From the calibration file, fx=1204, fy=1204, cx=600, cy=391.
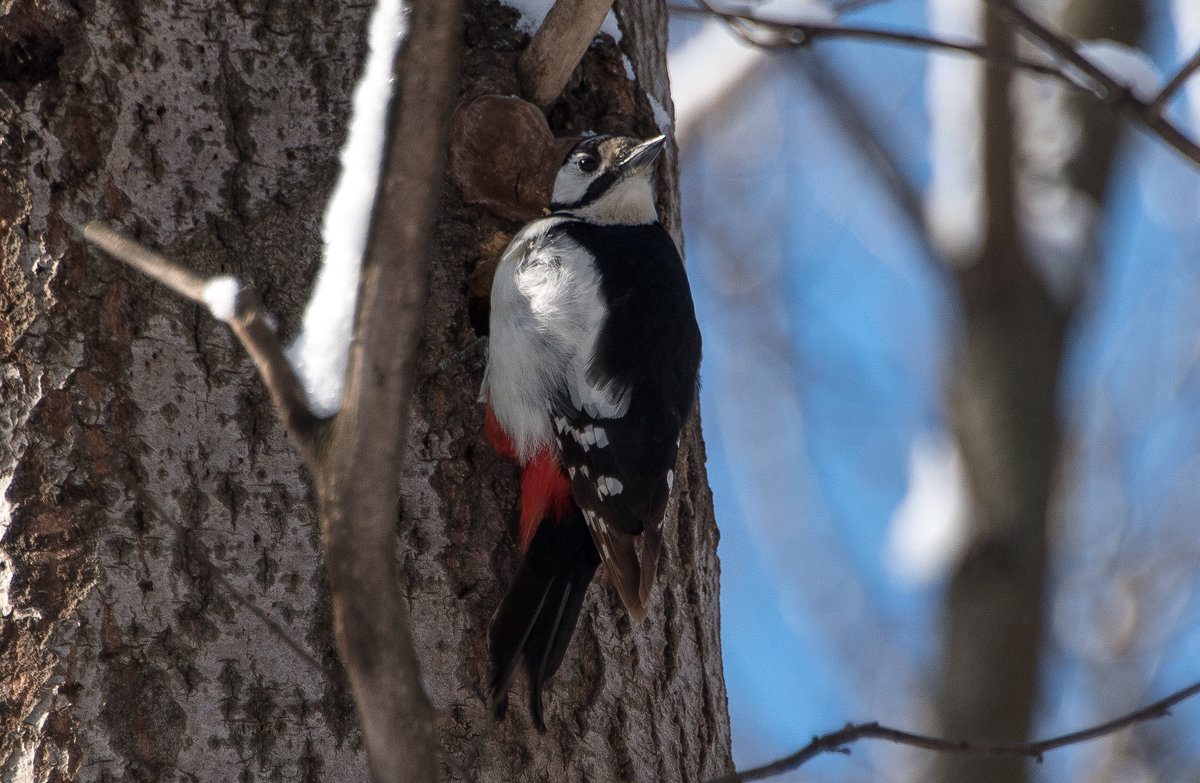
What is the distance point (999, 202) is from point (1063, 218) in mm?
507

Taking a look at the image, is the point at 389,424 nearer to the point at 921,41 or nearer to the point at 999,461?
the point at 921,41

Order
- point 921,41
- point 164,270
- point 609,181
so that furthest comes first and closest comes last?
point 609,181, point 921,41, point 164,270

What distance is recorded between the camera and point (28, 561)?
6.29 ft

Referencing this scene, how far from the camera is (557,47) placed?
8.41 feet

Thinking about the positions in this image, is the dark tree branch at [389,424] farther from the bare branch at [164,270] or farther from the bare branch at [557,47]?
the bare branch at [557,47]

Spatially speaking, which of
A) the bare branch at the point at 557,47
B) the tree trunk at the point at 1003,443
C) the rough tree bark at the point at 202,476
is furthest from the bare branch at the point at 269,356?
the tree trunk at the point at 1003,443

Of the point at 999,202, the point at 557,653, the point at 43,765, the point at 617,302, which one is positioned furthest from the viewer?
the point at 999,202

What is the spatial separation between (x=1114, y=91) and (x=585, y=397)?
4.48 ft

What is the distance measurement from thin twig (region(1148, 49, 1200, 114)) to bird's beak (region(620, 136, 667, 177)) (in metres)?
1.38

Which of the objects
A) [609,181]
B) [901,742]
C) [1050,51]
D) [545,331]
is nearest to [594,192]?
[609,181]

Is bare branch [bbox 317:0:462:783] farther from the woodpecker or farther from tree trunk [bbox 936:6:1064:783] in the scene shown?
tree trunk [bbox 936:6:1064:783]

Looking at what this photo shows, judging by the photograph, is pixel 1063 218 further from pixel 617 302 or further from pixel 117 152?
pixel 117 152

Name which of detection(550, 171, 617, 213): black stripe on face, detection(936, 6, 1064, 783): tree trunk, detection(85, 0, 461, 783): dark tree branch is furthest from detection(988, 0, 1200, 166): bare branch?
detection(936, 6, 1064, 783): tree trunk

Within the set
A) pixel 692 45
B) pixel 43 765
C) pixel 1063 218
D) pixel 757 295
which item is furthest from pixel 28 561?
pixel 757 295
